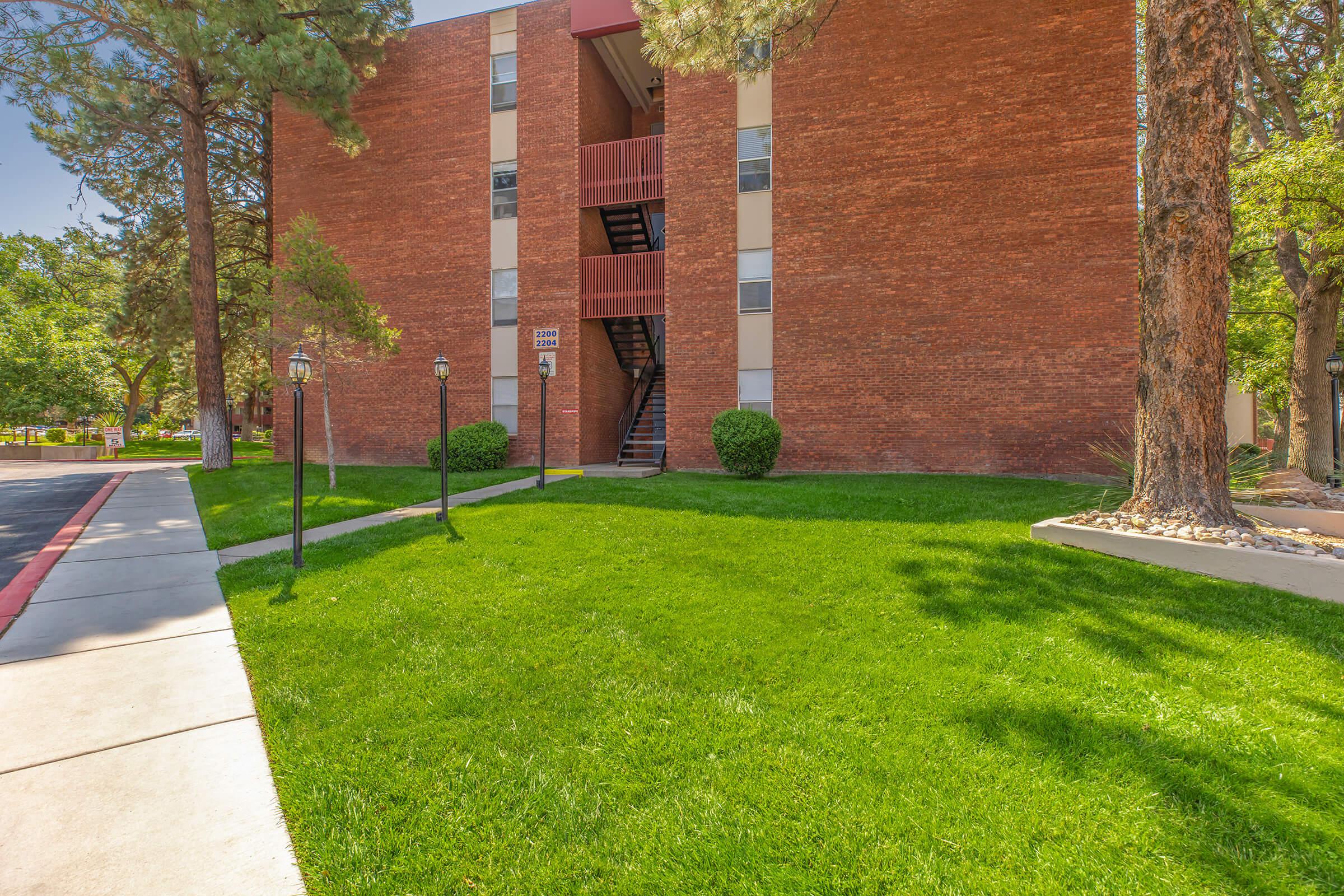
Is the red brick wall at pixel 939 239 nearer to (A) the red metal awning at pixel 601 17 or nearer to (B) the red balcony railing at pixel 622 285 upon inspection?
(B) the red balcony railing at pixel 622 285

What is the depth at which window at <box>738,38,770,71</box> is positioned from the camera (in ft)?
26.1

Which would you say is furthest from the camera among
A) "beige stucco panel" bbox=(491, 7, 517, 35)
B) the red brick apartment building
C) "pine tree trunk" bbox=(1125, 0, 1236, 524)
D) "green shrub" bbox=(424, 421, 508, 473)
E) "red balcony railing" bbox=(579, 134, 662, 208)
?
"beige stucco panel" bbox=(491, 7, 517, 35)

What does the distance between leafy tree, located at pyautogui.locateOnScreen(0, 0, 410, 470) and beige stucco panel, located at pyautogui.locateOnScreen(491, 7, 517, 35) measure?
2.07 metres

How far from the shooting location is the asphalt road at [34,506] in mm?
6352

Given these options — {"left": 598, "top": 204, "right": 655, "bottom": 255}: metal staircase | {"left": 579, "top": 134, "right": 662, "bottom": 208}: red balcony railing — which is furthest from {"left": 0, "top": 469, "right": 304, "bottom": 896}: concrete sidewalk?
{"left": 598, "top": 204, "right": 655, "bottom": 255}: metal staircase

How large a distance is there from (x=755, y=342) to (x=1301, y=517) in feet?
30.1

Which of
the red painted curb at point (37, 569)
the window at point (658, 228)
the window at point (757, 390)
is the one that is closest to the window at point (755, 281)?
the window at point (757, 390)

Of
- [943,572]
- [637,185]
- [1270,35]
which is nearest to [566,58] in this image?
[637,185]

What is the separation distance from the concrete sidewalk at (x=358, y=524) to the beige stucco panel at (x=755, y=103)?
937cm

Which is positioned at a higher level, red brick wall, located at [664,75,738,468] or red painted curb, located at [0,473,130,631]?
red brick wall, located at [664,75,738,468]

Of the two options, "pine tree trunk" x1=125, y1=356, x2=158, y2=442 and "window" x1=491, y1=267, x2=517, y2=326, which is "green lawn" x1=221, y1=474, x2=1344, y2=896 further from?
"pine tree trunk" x1=125, y1=356, x2=158, y2=442

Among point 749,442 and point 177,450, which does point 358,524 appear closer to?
point 749,442

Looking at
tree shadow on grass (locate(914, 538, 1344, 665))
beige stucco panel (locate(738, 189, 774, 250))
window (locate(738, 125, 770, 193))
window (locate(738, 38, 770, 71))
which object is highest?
window (locate(738, 125, 770, 193))

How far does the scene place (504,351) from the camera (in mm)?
14789
